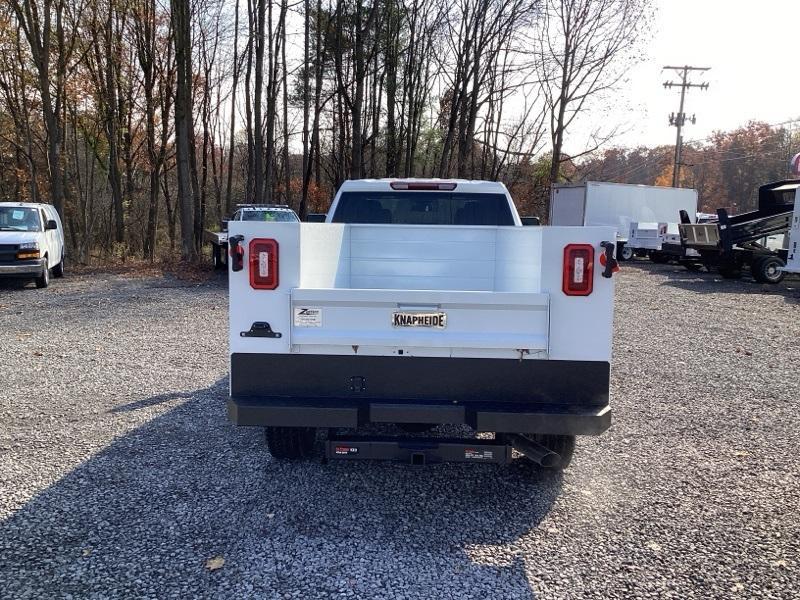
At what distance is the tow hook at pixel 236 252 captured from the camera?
3.60 meters

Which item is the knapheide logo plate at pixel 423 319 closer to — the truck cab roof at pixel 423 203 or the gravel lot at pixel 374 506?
the gravel lot at pixel 374 506

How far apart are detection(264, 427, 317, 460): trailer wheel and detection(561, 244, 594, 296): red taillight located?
2076mm

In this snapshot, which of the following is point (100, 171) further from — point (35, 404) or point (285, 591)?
point (285, 591)

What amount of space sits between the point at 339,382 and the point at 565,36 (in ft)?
111

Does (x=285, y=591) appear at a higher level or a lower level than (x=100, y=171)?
lower

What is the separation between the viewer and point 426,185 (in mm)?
5961

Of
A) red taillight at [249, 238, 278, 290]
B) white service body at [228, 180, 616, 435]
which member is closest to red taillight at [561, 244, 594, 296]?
white service body at [228, 180, 616, 435]

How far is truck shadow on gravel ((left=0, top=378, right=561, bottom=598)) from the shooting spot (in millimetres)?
3139

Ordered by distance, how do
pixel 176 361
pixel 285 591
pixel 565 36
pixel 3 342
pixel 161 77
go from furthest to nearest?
pixel 565 36 → pixel 161 77 → pixel 3 342 → pixel 176 361 → pixel 285 591

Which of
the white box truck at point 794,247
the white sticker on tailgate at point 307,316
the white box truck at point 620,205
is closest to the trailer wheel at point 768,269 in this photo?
the white box truck at point 794,247

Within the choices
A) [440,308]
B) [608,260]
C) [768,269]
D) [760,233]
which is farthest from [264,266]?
[760,233]

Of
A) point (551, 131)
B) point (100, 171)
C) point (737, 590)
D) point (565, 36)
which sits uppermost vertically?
point (565, 36)

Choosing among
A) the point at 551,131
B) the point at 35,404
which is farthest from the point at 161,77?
the point at 35,404

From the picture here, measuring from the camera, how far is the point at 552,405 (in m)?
3.61
